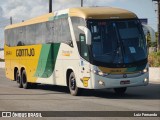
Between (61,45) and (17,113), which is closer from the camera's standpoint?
(17,113)

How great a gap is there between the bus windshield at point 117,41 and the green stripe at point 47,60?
298 cm

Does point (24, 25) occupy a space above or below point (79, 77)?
above

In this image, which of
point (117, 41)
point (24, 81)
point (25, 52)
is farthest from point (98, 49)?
point (24, 81)

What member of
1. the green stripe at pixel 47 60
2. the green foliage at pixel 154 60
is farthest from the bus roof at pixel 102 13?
the green foliage at pixel 154 60

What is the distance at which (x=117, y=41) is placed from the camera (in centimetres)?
1764

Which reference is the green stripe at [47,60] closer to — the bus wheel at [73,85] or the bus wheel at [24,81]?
the bus wheel at [73,85]

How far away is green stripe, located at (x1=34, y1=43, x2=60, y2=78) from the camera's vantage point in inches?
812

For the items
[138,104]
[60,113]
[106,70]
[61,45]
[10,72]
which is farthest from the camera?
[10,72]

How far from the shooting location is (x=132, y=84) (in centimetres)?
1770

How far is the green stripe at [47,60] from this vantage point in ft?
67.7

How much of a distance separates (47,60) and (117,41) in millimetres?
4750

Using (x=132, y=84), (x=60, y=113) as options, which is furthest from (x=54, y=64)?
(x=60, y=113)

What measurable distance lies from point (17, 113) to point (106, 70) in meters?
4.85

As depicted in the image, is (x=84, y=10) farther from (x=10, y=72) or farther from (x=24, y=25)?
(x=10, y=72)
